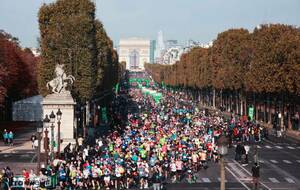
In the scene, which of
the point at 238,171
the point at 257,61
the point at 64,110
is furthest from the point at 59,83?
the point at 257,61

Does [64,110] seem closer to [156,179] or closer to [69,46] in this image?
[69,46]

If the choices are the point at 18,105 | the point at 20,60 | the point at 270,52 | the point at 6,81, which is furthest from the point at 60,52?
the point at 20,60

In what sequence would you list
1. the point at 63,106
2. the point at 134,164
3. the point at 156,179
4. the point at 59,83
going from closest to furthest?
the point at 156,179
the point at 134,164
the point at 63,106
the point at 59,83

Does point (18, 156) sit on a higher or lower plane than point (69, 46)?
lower

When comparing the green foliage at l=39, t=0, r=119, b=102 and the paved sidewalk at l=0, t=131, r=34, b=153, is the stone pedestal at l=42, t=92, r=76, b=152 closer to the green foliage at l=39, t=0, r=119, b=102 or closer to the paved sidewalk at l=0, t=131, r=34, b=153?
the paved sidewalk at l=0, t=131, r=34, b=153

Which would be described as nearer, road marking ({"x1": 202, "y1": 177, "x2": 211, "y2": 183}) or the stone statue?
road marking ({"x1": 202, "y1": 177, "x2": 211, "y2": 183})

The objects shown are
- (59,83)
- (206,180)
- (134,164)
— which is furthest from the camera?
(59,83)

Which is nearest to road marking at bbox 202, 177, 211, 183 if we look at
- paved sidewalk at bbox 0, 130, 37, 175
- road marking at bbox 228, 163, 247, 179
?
road marking at bbox 228, 163, 247, 179

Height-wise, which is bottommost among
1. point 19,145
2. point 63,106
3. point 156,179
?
point 19,145

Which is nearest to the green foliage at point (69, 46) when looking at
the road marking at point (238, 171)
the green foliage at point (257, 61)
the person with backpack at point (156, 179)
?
the green foliage at point (257, 61)

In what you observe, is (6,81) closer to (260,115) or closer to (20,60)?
(20,60)

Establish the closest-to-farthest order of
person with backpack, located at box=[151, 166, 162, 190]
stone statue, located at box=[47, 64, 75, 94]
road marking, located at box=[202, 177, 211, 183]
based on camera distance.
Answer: person with backpack, located at box=[151, 166, 162, 190] < road marking, located at box=[202, 177, 211, 183] < stone statue, located at box=[47, 64, 75, 94]

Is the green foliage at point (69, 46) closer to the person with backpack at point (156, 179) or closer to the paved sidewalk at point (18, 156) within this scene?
the paved sidewalk at point (18, 156)
